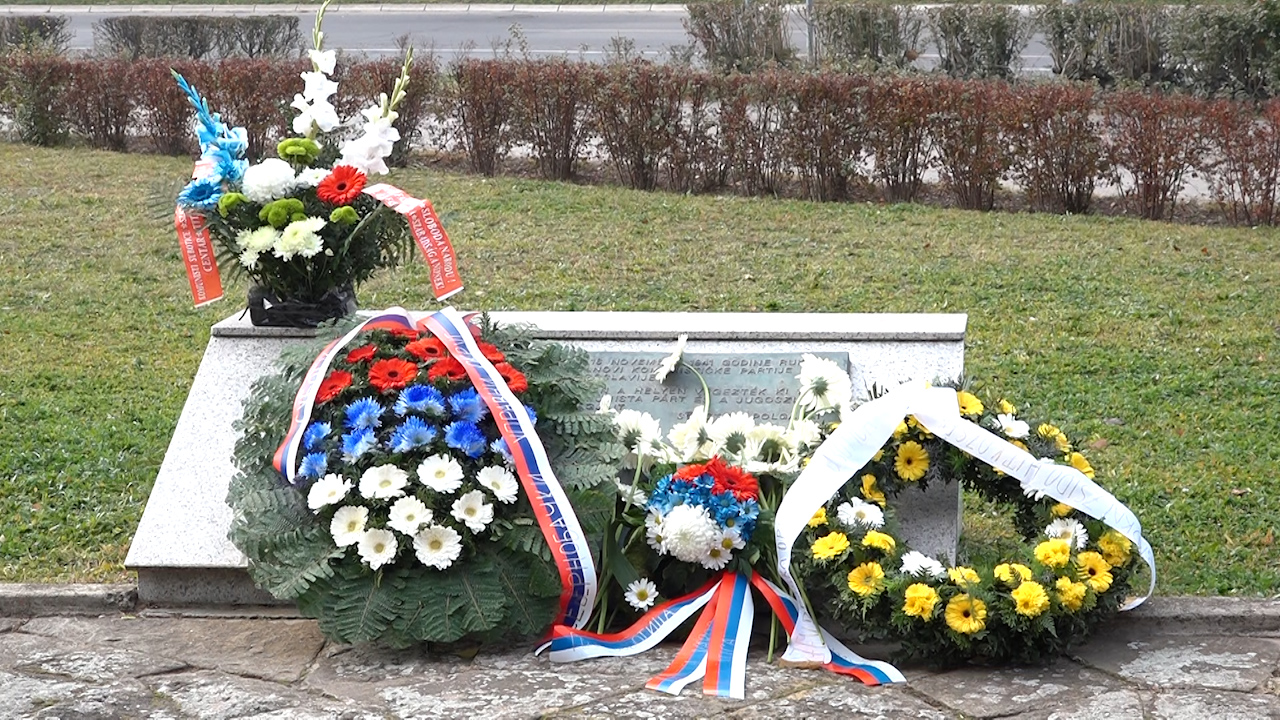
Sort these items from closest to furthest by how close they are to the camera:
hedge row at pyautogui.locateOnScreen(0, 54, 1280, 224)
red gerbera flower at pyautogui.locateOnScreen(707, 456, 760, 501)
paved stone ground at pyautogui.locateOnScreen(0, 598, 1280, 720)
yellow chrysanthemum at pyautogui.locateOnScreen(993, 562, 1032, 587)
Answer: paved stone ground at pyautogui.locateOnScreen(0, 598, 1280, 720) < yellow chrysanthemum at pyautogui.locateOnScreen(993, 562, 1032, 587) < red gerbera flower at pyautogui.locateOnScreen(707, 456, 760, 501) < hedge row at pyautogui.locateOnScreen(0, 54, 1280, 224)

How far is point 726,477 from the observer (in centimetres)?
430

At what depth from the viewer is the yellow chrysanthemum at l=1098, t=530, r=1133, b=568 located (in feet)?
13.6

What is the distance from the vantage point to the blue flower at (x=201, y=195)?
191 inches

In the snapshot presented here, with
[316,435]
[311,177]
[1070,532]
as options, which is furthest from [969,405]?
[311,177]

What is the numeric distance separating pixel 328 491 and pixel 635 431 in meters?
0.90

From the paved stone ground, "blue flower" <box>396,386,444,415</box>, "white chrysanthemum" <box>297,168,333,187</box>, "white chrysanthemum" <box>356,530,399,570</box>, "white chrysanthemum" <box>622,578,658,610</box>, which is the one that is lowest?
the paved stone ground

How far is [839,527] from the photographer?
4156 mm

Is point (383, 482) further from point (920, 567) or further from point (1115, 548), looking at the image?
point (1115, 548)

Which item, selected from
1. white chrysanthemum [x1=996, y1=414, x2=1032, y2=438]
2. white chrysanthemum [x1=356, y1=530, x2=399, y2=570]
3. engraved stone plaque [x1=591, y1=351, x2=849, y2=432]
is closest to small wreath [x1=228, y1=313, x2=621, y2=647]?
white chrysanthemum [x1=356, y1=530, x2=399, y2=570]

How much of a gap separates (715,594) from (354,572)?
0.94 metres

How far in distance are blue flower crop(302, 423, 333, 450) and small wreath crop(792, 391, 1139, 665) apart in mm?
1294

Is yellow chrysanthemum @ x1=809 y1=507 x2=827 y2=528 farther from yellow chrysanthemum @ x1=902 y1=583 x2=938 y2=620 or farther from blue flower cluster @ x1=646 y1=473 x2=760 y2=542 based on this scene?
yellow chrysanthemum @ x1=902 y1=583 x2=938 y2=620

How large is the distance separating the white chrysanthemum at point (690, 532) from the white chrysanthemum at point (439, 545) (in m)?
0.56

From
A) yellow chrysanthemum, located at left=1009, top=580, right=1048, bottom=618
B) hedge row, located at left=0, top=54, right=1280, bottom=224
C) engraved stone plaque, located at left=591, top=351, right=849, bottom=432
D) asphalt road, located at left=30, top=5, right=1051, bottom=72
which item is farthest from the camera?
asphalt road, located at left=30, top=5, right=1051, bottom=72
